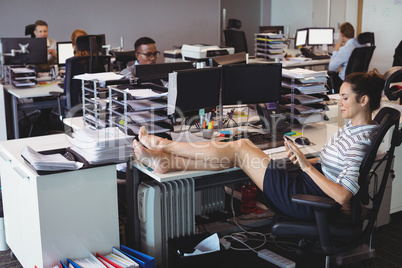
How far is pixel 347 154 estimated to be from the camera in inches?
94.1

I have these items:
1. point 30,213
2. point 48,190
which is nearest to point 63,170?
point 48,190

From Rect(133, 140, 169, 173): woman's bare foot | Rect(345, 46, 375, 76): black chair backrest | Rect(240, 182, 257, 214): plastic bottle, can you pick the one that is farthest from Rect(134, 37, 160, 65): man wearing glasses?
Rect(345, 46, 375, 76): black chair backrest

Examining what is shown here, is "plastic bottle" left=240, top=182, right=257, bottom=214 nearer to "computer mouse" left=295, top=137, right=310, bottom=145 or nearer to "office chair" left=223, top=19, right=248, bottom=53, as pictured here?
"computer mouse" left=295, top=137, right=310, bottom=145

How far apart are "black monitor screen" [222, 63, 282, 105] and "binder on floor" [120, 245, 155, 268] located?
1122 millimetres

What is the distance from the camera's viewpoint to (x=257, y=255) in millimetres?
3102

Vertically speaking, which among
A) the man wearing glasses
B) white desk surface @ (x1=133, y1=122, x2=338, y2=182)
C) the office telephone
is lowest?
white desk surface @ (x1=133, y1=122, x2=338, y2=182)

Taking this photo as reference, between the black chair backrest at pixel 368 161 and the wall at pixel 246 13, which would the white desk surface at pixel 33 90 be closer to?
the black chair backrest at pixel 368 161

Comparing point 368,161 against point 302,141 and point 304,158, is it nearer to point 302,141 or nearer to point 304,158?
point 304,158

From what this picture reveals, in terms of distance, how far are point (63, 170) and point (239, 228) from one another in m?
1.39

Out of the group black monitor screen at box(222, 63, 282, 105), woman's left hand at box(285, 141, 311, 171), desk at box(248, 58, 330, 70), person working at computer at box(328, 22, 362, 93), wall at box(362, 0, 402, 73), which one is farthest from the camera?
wall at box(362, 0, 402, 73)

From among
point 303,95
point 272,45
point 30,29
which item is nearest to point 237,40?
point 272,45

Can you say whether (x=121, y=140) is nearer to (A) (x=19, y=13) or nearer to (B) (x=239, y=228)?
(B) (x=239, y=228)

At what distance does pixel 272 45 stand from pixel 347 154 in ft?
15.5

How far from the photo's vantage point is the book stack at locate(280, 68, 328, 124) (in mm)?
3424
